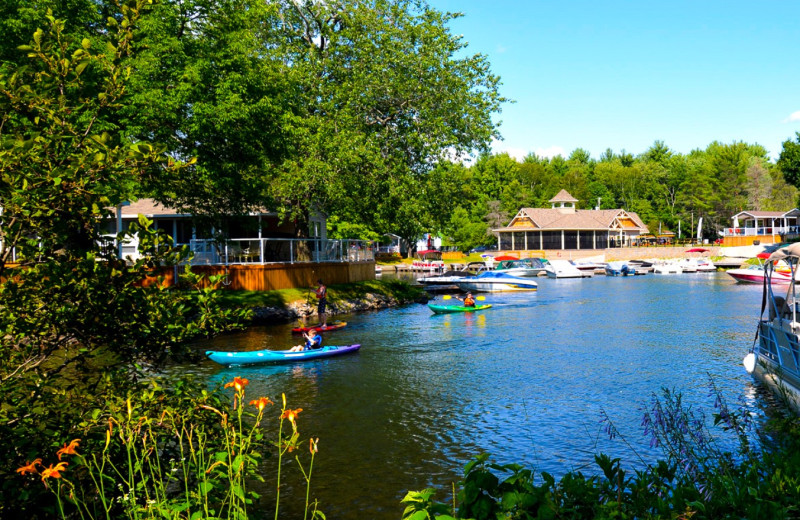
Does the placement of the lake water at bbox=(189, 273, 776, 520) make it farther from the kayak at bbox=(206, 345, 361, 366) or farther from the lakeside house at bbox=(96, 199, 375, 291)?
the lakeside house at bbox=(96, 199, 375, 291)

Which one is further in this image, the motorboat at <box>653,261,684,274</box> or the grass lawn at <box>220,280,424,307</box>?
the motorboat at <box>653,261,684,274</box>

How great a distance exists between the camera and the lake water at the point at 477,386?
11.5 m

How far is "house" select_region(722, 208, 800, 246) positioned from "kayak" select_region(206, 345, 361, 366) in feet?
272

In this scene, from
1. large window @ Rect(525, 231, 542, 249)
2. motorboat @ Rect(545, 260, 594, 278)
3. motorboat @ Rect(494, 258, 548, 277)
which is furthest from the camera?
large window @ Rect(525, 231, 542, 249)

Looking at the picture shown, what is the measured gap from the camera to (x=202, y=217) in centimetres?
2927

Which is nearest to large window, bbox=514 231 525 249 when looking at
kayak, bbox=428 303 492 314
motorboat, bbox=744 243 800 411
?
kayak, bbox=428 303 492 314

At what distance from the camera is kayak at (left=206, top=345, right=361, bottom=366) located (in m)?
20.3

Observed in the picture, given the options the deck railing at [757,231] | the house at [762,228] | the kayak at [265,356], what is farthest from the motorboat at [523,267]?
the kayak at [265,356]

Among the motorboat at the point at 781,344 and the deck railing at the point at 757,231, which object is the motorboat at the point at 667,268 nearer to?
the deck railing at the point at 757,231

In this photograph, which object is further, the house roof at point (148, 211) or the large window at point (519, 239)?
the large window at point (519, 239)

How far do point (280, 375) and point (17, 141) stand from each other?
562 inches

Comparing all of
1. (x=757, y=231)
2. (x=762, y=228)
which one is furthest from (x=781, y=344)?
(x=757, y=231)

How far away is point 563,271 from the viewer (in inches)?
2724

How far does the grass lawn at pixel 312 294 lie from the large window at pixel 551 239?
5652 centimetres
